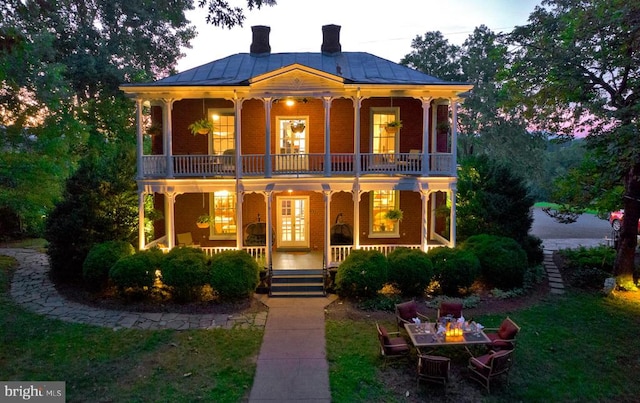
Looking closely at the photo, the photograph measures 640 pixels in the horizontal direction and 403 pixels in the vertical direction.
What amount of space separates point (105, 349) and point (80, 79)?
61.9 feet

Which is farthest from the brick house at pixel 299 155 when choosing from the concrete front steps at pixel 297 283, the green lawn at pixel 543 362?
the green lawn at pixel 543 362

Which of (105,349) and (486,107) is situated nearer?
(105,349)

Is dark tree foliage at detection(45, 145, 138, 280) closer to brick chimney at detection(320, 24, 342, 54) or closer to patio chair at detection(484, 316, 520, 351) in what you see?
brick chimney at detection(320, 24, 342, 54)

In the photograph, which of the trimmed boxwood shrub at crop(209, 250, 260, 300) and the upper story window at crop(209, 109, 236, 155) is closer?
the trimmed boxwood shrub at crop(209, 250, 260, 300)

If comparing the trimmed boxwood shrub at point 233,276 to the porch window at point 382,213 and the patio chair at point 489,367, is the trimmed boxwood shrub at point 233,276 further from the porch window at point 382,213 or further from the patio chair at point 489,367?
the patio chair at point 489,367

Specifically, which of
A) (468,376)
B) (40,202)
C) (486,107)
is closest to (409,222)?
(468,376)

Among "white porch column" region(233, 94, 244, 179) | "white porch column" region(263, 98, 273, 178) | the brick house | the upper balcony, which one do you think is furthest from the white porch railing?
"white porch column" region(233, 94, 244, 179)

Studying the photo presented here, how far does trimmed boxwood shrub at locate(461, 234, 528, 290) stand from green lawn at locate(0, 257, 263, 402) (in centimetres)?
808

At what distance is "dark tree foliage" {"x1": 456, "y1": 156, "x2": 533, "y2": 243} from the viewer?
1625 cm

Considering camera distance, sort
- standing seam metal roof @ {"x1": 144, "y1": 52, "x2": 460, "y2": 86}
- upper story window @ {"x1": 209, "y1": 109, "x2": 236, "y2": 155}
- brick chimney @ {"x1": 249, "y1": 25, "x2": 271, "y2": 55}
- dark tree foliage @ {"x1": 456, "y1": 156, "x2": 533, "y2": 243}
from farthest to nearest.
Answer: brick chimney @ {"x1": 249, "y1": 25, "x2": 271, "y2": 55}
upper story window @ {"x1": 209, "y1": 109, "x2": 236, "y2": 155}
dark tree foliage @ {"x1": 456, "y1": 156, "x2": 533, "y2": 243}
standing seam metal roof @ {"x1": 144, "y1": 52, "x2": 460, "y2": 86}

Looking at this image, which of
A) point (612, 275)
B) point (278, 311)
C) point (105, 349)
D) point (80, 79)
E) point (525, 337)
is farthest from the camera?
point (80, 79)

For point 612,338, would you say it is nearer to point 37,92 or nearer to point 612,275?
point 612,275

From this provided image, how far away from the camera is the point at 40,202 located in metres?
18.3

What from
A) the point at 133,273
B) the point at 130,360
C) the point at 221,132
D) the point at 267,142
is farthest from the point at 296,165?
the point at 130,360
